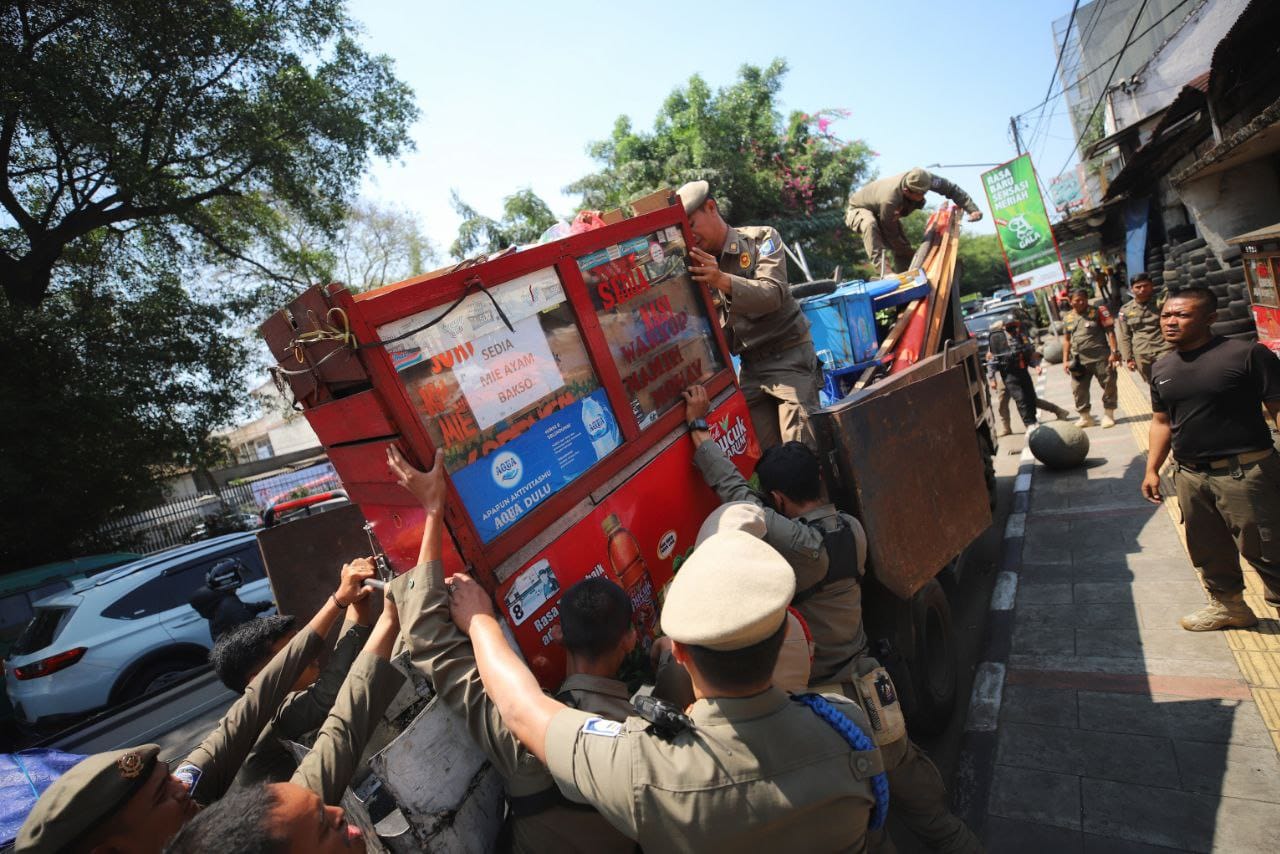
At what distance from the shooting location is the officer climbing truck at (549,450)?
193 centimetres

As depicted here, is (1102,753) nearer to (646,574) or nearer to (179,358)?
(646,574)

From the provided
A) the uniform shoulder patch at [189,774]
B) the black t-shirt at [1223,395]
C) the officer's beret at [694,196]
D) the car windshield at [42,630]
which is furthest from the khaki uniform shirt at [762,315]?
the car windshield at [42,630]

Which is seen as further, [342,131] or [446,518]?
[342,131]

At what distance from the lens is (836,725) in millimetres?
1536

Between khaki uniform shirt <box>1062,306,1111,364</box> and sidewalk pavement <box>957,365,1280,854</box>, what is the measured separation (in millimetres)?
3956

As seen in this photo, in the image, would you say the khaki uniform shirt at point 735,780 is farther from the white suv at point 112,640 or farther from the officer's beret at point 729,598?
the white suv at point 112,640

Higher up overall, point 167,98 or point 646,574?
point 167,98

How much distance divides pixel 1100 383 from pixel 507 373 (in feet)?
30.1

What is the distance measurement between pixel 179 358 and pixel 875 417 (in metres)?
12.6

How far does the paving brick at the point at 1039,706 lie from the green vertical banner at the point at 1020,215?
11.0 metres

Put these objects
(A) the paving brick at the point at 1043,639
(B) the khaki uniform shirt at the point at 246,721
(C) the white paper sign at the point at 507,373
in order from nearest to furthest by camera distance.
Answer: (C) the white paper sign at the point at 507,373 → (B) the khaki uniform shirt at the point at 246,721 → (A) the paving brick at the point at 1043,639

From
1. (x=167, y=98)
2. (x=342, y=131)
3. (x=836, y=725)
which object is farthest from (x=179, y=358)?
(x=836, y=725)

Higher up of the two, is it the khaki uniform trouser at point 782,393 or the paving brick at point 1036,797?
the khaki uniform trouser at point 782,393

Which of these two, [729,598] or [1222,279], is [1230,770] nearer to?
[729,598]
